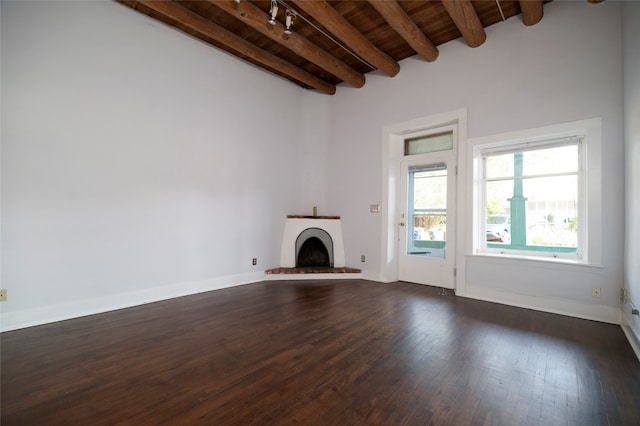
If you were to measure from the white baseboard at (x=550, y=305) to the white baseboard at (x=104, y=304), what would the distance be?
3.51m

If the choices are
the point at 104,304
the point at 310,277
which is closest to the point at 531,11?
the point at 310,277

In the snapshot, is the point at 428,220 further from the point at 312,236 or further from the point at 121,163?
the point at 121,163

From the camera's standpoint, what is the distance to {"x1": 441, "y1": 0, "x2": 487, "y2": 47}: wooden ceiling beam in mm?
3139

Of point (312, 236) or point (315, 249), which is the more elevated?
point (312, 236)

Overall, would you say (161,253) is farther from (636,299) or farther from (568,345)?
(636,299)

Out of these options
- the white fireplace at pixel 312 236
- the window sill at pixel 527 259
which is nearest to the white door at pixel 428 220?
the window sill at pixel 527 259

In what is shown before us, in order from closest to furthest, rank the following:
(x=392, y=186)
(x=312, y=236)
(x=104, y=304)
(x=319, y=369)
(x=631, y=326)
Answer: (x=319, y=369), (x=631, y=326), (x=104, y=304), (x=392, y=186), (x=312, y=236)

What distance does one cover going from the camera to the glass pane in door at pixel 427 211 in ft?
14.4

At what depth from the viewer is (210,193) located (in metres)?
4.12

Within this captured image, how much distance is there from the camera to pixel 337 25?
3.53 metres

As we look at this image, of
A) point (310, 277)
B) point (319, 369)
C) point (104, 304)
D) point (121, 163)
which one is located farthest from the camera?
point (310, 277)

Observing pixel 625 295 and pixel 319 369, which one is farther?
pixel 625 295

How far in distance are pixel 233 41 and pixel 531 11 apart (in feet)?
12.1

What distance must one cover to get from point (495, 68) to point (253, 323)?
430 cm
